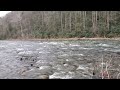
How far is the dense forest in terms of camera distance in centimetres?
1160

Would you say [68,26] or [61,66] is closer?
[61,66]

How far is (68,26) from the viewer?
1308cm

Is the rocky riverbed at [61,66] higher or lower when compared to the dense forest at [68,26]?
lower

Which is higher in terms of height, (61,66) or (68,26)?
(68,26)

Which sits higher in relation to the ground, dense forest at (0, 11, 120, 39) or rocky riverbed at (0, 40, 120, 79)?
dense forest at (0, 11, 120, 39)

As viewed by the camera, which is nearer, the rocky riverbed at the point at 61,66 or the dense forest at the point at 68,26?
the rocky riverbed at the point at 61,66

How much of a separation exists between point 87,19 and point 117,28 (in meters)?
2.05

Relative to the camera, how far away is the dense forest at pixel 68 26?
38.1ft

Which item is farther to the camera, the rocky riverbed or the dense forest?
the dense forest
